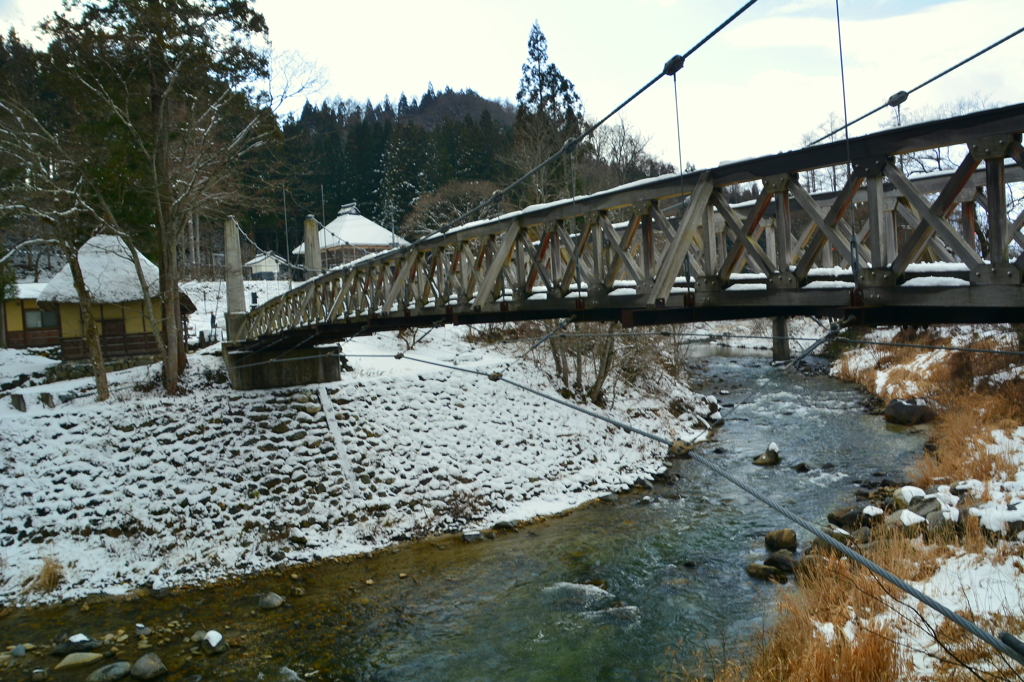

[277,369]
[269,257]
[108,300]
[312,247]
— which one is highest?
[269,257]

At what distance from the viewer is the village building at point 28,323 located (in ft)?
89.9

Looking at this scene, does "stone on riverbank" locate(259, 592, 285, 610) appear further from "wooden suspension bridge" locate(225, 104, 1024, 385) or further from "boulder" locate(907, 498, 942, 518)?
"boulder" locate(907, 498, 942, 518)

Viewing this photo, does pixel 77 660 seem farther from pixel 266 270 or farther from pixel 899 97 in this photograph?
pixel 266 270

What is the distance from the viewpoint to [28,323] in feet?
91.6

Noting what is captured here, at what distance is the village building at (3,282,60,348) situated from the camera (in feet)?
89.9

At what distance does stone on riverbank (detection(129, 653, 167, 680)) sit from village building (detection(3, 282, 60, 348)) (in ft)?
77.2

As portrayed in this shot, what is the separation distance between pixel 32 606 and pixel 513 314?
866 centimetres

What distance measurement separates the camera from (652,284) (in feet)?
19.6

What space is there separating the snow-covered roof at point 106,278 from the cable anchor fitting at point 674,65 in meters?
21.2

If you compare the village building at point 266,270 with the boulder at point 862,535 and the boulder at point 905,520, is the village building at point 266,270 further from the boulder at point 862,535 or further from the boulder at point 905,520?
the boulder at point 905,520

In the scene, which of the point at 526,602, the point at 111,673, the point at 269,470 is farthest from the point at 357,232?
the point at 111,673

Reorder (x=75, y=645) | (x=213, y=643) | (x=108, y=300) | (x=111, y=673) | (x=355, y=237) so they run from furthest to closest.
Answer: (x=355, y=237) → (x=108, y=300) → (x=75, y=645) → (x=213, y=643) → (x=111, y=673)

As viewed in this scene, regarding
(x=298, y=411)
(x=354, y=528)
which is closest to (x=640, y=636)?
(x=354, y=528)

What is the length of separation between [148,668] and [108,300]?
696 inches
